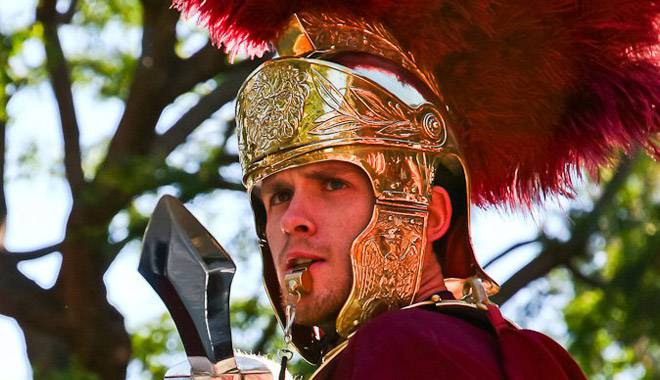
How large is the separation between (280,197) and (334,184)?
8.4 inches

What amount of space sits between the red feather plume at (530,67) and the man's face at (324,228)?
45cm

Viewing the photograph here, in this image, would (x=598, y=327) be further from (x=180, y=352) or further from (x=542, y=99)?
(x=542, y=99)

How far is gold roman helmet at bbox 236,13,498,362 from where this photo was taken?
406cm

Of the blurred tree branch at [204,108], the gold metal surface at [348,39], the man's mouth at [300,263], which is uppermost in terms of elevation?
the blurred tree branch at [204,108]

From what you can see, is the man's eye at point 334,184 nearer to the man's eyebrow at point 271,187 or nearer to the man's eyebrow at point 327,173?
the man's eyebrow at point 327,173

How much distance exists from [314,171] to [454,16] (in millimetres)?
640

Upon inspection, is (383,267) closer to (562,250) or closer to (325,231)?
(325,231)

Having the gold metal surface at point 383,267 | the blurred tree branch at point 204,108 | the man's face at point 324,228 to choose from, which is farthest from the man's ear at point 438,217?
the blurred tree branch at point 204,108

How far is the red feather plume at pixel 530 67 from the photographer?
432cm

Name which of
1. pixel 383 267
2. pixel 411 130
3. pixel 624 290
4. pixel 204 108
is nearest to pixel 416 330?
pixel 383 267

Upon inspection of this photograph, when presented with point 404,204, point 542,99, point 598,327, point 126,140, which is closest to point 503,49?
point 542,99

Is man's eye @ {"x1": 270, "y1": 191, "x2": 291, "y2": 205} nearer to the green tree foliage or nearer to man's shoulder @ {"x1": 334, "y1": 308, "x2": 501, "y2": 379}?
man's shoulder @ {"x1": 334, "y1": 308, "x2": 501, "y2": 379}

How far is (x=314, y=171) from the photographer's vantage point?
13.4ft

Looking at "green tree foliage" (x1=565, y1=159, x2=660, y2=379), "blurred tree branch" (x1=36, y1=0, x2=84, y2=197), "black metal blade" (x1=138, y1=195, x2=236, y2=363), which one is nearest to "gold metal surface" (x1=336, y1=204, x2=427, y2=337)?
"black metal blade" (x1=138, y1=195, x2=236, y2=363)
